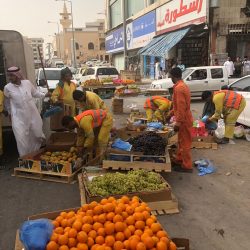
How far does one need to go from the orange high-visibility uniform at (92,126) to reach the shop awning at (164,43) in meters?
15.8

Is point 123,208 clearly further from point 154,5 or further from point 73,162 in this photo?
point 154,5

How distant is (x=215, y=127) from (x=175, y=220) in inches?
180

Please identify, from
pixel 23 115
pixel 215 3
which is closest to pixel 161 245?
pixel 23 115

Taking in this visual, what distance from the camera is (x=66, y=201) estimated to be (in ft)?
17.7

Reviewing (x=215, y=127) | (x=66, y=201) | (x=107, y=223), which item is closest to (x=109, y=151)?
(x=66, y=201)

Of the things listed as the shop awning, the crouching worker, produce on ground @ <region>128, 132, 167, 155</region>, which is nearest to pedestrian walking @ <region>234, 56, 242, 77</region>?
the shop awning

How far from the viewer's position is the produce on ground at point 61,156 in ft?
20.8

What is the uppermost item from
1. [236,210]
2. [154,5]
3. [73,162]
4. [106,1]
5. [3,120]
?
[106,1]

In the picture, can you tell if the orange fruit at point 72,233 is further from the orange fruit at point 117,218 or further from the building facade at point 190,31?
the building facade at point 190,31

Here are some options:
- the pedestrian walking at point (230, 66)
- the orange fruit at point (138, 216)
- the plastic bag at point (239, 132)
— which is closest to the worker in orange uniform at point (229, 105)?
the plastic bag at point (239, 132)

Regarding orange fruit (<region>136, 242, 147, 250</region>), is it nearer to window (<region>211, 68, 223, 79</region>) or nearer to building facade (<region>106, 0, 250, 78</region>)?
window (<region>211, 68, 223, 79</region>)

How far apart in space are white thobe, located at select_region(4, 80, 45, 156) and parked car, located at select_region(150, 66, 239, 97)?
10281mm

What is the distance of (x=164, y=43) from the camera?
77.2 ft

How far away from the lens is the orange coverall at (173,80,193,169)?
6293 mm
